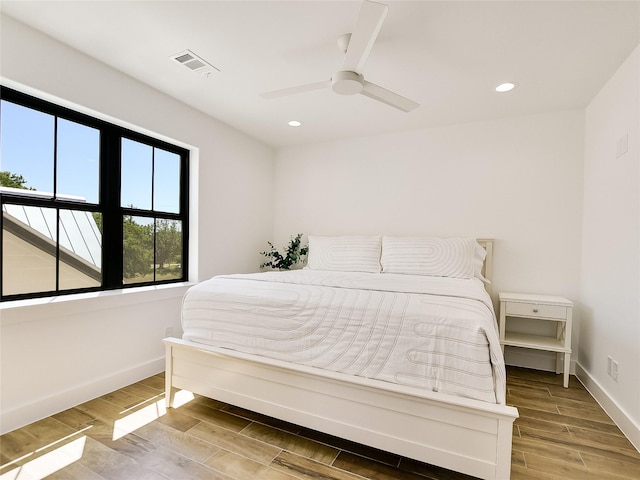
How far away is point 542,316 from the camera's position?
8.84 feet

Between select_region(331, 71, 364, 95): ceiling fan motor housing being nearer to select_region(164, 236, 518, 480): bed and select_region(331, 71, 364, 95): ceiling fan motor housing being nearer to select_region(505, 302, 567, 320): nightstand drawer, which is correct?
select_region(164, 236, 518, 480): bed

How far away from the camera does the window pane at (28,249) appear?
1968mm

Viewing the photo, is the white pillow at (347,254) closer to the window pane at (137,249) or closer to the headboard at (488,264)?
the headboard at (488,264)

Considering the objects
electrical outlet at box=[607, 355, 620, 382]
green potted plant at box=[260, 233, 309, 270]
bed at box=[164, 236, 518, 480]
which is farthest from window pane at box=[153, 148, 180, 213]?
electrical outlet at box=[607, 355, 620, 382]

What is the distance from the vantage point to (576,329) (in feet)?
9.48

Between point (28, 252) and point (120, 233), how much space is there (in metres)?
0.59

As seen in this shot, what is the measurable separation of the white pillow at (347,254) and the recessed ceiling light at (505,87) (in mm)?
1632

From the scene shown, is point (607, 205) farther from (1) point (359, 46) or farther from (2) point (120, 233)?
(2) point (120, 233)

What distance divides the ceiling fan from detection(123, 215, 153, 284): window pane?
60.9 inches

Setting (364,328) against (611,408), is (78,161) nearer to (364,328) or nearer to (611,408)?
(364,328)

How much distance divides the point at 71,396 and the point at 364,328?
2010 millimetres

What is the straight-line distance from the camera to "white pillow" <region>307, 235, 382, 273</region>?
10.6 ft

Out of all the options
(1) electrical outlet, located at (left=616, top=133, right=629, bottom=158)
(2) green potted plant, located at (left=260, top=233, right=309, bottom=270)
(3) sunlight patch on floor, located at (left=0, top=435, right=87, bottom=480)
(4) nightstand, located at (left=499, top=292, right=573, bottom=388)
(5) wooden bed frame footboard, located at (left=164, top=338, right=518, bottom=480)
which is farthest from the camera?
(2) green potted plant, located at (left=260, top=233, right=309, bottom=270)

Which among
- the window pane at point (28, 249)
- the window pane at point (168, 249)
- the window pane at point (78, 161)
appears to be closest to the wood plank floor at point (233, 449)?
the window pane at point (28, 249)
